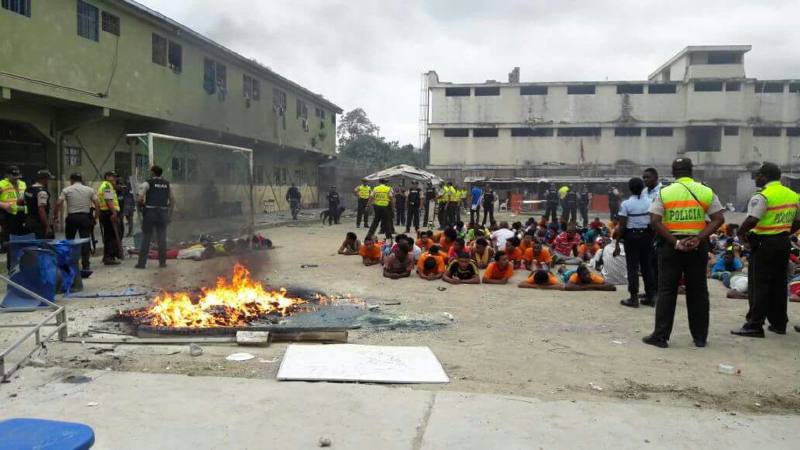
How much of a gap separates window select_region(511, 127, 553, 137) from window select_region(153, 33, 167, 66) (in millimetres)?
29333

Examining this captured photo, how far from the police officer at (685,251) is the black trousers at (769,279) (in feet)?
2.52

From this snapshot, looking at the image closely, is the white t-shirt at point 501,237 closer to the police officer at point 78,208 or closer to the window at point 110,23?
the police officer at point 78,208

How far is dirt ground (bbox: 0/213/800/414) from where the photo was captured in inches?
157

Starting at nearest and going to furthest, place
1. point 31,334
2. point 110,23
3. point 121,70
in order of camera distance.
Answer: point 31,334 → point 110,23 → point 121,70

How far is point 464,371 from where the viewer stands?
4.32 m

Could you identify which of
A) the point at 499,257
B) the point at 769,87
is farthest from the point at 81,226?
the point at 769,87

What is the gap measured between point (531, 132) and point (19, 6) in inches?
1361

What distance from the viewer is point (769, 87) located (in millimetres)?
39562

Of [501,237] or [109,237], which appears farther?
[501,237]

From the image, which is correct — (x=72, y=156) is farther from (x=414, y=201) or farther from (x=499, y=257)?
(x=499, y=257)

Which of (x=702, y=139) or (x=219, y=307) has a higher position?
(x=702, y=139)

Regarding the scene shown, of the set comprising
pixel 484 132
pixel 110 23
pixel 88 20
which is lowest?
pixel 88 20

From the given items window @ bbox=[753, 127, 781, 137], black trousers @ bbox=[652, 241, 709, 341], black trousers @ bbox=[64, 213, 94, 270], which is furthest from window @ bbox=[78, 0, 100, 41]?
window @ bbox=[753, 127, 781, 137]

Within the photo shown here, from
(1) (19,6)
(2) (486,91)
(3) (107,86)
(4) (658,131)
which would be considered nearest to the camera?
(1) (19,6)
